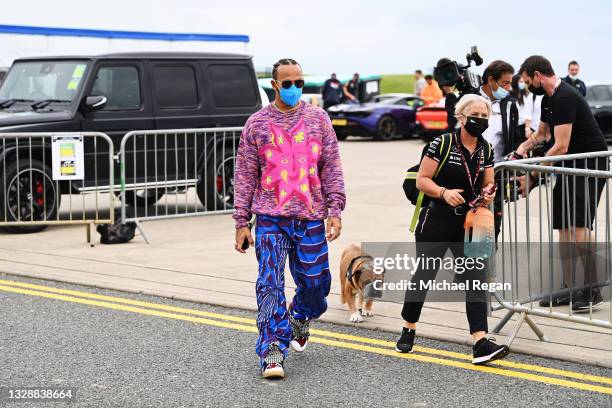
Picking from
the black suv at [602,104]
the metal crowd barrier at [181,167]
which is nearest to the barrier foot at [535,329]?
the metal crowd barrier at [181,167]

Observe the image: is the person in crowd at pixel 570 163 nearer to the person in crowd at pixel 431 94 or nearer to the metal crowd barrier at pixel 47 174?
the metal crowd barrier at pixel 47 174

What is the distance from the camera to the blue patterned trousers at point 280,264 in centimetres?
643

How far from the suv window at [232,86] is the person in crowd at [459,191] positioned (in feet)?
25.9

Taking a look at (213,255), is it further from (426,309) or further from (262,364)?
(262,364)

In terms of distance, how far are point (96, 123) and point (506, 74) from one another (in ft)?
19.4

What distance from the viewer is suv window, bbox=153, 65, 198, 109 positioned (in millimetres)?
13852

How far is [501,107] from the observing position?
8.85 meters

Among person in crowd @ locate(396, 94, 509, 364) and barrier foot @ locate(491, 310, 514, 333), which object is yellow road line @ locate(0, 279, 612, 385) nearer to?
person in crowd @ locate(396, 94, 509, 364)

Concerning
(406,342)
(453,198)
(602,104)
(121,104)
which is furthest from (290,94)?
(602,104)

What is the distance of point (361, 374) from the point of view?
6.48 m

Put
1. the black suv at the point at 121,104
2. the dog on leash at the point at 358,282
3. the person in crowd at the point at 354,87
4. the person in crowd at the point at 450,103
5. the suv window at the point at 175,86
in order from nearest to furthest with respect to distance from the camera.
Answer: the dog on leash at the point at 358,282 < the person in crowd at the point at 450,103 < the black suv at the point at 121,104 < the suv window at the point at 175,86 < the person in crowd at the point at 354,87

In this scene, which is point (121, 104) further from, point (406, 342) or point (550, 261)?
point (550, 261)

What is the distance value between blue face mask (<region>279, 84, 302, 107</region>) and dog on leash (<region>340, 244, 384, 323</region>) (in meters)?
1.72

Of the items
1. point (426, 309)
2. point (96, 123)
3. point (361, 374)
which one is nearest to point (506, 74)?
point (426, 309)
